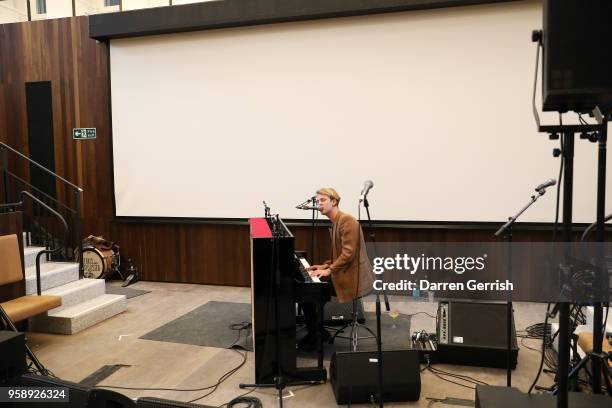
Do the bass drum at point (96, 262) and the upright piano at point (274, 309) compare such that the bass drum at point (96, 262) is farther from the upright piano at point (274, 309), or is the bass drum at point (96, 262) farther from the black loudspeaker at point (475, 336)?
the black loudspeaker at point (475, 336)

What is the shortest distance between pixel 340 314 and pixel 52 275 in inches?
119

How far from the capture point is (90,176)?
705cm

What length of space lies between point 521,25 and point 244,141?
11.7 ft

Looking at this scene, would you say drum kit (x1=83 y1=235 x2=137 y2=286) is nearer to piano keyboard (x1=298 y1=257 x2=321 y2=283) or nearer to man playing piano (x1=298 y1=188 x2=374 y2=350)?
piano keyboard (x1=298 y1=257 x2=321 y2=283)

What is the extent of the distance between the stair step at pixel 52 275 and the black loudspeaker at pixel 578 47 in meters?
4.92

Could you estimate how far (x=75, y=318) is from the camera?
4.64 metres

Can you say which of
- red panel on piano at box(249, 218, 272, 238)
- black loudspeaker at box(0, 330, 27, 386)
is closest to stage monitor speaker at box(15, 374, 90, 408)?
black loudspeaker at box(0, 330, 27, 386)

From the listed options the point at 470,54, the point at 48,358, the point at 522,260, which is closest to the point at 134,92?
the point at 48,358

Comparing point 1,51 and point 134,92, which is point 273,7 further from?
point 1,51

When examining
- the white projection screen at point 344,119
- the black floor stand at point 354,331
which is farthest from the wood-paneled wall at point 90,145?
the black floor stand at point 354,331

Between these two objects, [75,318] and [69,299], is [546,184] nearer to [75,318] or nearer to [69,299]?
[75,318]

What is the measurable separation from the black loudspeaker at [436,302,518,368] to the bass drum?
4.58 m

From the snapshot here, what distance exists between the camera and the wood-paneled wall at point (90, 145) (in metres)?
6.63

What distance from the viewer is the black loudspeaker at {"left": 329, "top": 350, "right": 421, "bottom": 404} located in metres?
3.09
